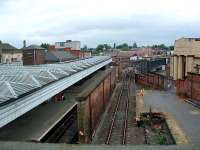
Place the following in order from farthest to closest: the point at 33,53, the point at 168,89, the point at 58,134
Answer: the point at 168,89
the point at 33,53
the point at 58,134

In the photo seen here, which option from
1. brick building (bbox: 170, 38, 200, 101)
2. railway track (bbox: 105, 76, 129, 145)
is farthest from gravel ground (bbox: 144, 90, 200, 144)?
railway track (bbox: 105, 76, 129, 145)

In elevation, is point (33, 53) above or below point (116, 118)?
above

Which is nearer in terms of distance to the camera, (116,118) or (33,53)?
(116,118)

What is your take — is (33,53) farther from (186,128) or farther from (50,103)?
→ (186,128)

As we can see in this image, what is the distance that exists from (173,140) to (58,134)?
6.37m

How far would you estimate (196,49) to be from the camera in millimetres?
36688

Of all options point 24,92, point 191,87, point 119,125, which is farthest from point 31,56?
point 24,92

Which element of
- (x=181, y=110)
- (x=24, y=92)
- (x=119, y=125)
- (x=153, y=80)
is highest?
(x=24, y=92)

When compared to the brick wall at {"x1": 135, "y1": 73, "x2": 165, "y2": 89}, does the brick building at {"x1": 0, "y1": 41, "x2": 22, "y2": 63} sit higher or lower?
higher

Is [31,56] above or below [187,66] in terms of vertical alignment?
above

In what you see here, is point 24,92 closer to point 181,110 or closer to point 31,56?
point 181,110

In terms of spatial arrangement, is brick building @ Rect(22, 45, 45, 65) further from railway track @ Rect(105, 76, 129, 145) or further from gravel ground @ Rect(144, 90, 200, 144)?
gravel ground @ Rect(144, 90, 200, 144)

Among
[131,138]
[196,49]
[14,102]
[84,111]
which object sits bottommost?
[131,138]

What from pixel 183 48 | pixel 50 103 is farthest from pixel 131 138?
pixel 183 48
